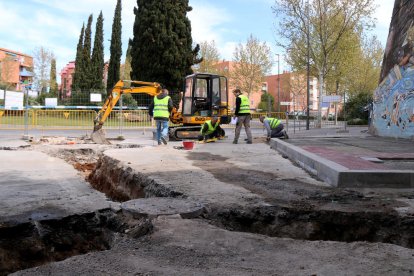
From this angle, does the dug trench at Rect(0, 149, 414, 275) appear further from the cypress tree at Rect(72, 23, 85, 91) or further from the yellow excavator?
the cypress tree at Rect(72, 23, 85, 91)

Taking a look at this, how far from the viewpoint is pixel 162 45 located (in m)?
30.2

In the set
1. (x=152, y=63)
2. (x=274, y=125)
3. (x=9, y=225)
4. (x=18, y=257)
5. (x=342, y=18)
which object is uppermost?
(x=342, y=18)

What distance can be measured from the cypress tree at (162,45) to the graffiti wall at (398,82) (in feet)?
57.5

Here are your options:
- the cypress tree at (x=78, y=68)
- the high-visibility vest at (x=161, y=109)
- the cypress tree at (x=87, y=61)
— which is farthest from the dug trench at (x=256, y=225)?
the cypress tree at (x=78, y=68)

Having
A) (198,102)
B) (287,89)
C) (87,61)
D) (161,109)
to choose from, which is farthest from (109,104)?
(287,89)

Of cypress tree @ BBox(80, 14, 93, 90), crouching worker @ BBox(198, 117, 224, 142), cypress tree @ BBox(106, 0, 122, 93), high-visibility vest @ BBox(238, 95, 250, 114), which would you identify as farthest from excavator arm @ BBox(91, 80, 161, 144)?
cypress tree @ BBox(80, 14, 93, 90)

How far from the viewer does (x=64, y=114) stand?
74.1 feet

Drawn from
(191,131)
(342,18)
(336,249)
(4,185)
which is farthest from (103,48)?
(336,249)

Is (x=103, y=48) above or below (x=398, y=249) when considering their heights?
above

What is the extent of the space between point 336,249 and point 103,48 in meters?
43.5

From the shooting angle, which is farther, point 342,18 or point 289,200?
point 342,18

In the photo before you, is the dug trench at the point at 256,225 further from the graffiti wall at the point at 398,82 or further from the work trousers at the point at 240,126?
the graffiti wall at the point at 398,82

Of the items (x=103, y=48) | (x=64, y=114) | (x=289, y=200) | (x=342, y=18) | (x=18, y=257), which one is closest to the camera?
(x=18, y=257)

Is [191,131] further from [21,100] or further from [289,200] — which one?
[289,200]
